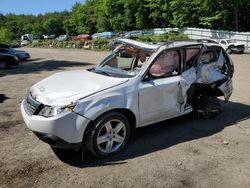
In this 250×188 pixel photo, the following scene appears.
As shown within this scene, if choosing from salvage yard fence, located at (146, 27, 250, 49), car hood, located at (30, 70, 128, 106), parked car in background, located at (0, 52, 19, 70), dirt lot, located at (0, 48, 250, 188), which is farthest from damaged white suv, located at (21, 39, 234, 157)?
salvage yard fence, located at (146, 27, 250, 49)

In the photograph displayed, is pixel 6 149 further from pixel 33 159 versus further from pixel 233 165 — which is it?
pixel 233 165

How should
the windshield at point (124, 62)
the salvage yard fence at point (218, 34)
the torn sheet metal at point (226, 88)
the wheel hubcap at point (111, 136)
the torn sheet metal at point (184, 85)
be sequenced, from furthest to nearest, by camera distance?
the salvage yard fence at point (218, 34) → the torn sheet metal at point (226, 88) → the torn sheet metal at point (184, 85) → the windshield at point (124, 62) → the wheel hubcap at point (111, 136)

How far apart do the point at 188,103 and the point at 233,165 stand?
6.36 feet

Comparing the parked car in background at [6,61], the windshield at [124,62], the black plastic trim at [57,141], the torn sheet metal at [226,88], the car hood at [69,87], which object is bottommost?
the parked car in background at [6,61]

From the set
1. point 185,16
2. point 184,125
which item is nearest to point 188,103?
point 184,125

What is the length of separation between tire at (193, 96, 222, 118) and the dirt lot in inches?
6.4

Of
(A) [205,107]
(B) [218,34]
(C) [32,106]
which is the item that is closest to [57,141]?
(C) [32,106]

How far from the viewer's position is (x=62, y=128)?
531 cm

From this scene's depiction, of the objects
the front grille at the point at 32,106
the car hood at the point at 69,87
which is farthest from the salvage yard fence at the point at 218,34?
the front grille at the point at 32,106

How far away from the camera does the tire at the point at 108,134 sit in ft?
18.4

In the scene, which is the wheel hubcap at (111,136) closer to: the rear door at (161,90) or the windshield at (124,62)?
the rear door at (161,90)

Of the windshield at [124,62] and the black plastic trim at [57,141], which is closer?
the black plastic trim at [57,141]

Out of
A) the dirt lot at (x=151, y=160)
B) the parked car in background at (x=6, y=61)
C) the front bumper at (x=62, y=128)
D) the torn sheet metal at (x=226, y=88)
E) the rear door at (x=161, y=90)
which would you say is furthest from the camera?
the parked car in background at (x=6, y=61)

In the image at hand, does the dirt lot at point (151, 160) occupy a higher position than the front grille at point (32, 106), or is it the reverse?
the front grille at point (32, 106)
